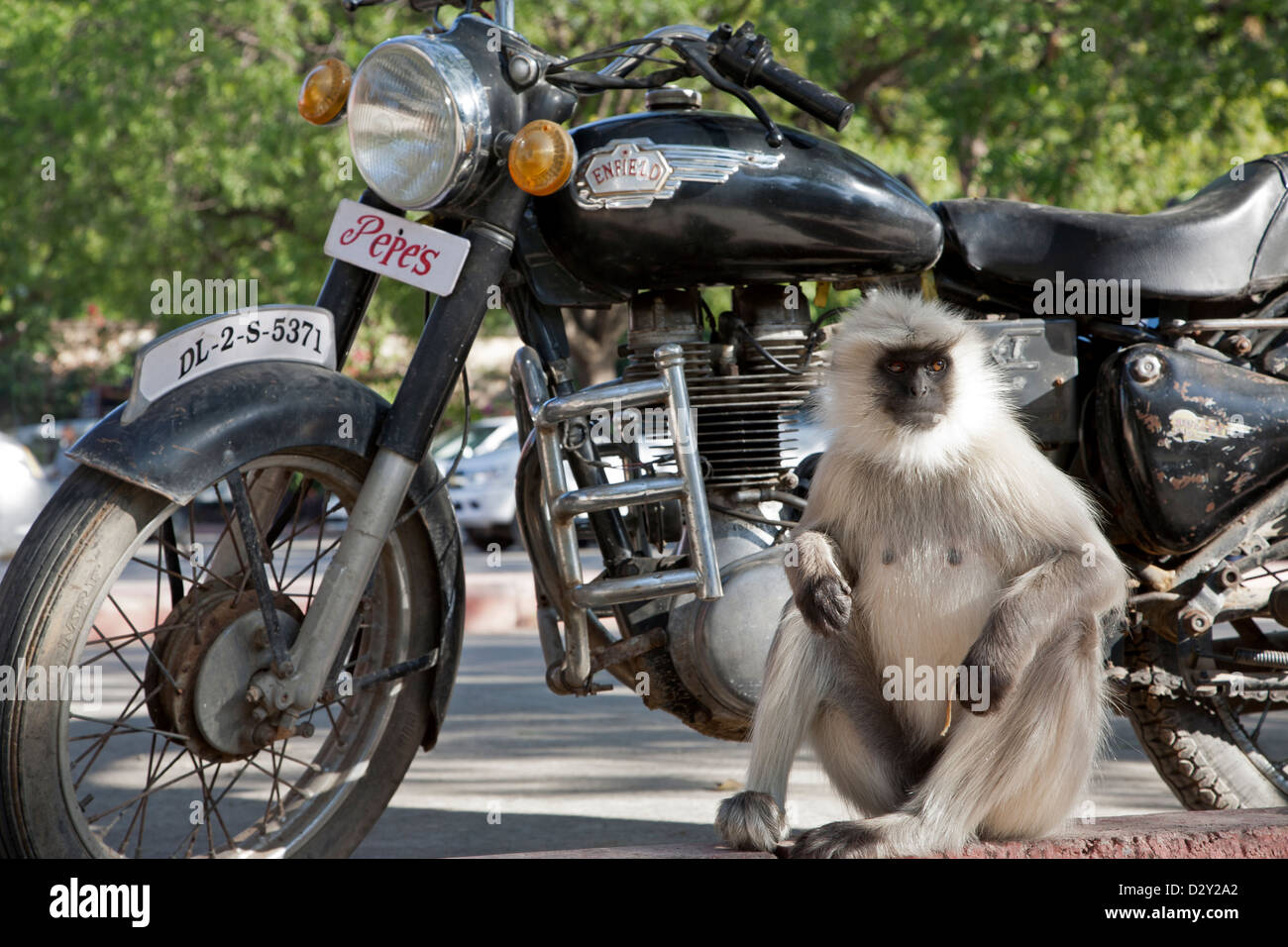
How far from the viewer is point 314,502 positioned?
4027mm

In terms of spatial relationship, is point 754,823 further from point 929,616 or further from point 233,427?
point 233,427

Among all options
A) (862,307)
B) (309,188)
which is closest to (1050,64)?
(309,188)

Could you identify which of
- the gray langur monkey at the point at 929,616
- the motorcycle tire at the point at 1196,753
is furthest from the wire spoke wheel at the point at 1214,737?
the gray langur monkey at the point at 929,616

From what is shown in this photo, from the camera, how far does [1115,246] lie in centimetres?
316

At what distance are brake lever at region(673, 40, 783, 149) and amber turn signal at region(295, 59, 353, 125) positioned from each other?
0.72m

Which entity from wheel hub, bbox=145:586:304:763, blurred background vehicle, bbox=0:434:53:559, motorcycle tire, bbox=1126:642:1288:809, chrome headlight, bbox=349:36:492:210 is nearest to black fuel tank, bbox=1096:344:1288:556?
motorcycle tire, bbox=1126:642:1288:809

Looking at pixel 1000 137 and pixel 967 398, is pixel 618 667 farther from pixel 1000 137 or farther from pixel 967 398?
pixel 1000 137

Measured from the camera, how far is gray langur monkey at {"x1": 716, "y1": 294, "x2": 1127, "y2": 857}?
2.36 m

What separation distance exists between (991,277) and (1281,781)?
1.48 metres

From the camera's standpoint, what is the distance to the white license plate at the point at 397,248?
9.33 ft

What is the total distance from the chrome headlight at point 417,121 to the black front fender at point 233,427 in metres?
0.43

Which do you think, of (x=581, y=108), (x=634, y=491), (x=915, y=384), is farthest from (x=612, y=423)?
(x=581, y=108)

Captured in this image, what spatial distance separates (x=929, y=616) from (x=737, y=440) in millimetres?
785

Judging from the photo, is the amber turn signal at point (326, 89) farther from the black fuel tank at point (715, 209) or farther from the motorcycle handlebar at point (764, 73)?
the motorcycle handlebar at point (764, 73)
